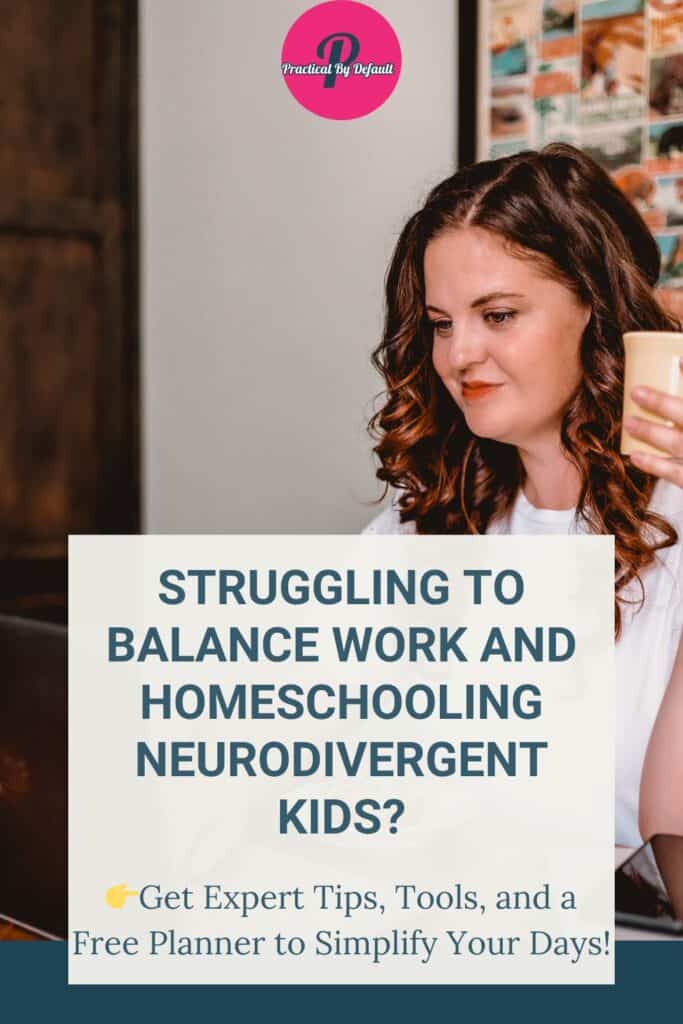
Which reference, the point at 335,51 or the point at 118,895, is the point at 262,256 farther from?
the point at 118,895

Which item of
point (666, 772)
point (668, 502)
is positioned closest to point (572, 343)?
point (668, 502)

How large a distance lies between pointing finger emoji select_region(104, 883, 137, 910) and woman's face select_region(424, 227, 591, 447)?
64 centimetres

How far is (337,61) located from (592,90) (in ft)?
2.45

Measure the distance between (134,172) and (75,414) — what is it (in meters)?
0.57

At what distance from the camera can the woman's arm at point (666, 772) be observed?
107cm

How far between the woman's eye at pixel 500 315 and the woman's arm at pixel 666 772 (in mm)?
394

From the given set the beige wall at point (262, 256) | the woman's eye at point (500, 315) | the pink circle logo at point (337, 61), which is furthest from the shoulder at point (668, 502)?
the beige wall at point (262, 256)

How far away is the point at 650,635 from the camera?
4.17 ft

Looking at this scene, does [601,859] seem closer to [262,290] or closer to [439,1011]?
[439,1011]

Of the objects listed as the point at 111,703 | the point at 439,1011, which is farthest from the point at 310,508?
the point at 439,1011

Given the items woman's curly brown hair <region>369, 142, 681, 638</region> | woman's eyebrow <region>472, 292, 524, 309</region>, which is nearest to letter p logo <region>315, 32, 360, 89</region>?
woman's curly brown hair <region>369, 142, 681, 638</region>

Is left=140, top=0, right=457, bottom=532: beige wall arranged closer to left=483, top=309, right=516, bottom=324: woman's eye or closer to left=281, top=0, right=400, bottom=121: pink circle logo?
left=281, top=0, right=400, bottom=121: pink circle logo

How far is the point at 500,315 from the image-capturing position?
1.23m

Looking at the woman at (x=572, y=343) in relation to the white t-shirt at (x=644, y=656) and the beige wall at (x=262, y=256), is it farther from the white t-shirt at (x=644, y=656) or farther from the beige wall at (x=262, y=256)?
the beige wall at (x=262, y=256)
